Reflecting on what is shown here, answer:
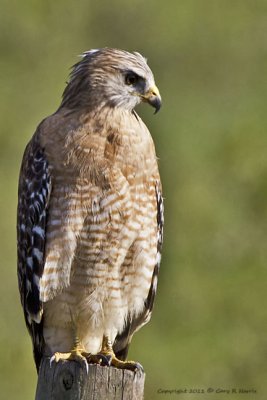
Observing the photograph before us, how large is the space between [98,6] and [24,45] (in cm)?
184

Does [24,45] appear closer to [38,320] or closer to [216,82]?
[216,82]

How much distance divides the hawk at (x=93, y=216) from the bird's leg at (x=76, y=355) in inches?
1.1

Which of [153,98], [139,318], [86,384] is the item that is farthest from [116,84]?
[86,384]

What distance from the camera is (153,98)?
22.3 ft

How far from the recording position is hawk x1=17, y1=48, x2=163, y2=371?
6.54 m

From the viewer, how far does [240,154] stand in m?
14.6

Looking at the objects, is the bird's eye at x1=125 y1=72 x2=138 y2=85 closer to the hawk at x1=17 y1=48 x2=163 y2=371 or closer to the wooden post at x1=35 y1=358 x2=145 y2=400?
the hawk at x1=17 y1=48 x2=163 y2=371

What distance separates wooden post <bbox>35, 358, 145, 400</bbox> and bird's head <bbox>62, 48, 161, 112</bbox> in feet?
6.61

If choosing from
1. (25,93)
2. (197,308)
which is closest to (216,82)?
(25,93)

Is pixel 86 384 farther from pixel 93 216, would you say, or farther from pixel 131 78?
pixel 131 78

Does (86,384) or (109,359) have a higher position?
(109,359)

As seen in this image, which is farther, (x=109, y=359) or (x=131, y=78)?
(x=131, y=78)

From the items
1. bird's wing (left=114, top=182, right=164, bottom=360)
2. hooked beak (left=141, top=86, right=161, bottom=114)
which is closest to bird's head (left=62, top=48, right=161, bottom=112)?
hooked beak (left=141, top=86, right=161, bottom=114)

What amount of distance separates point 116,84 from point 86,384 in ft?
7.24
